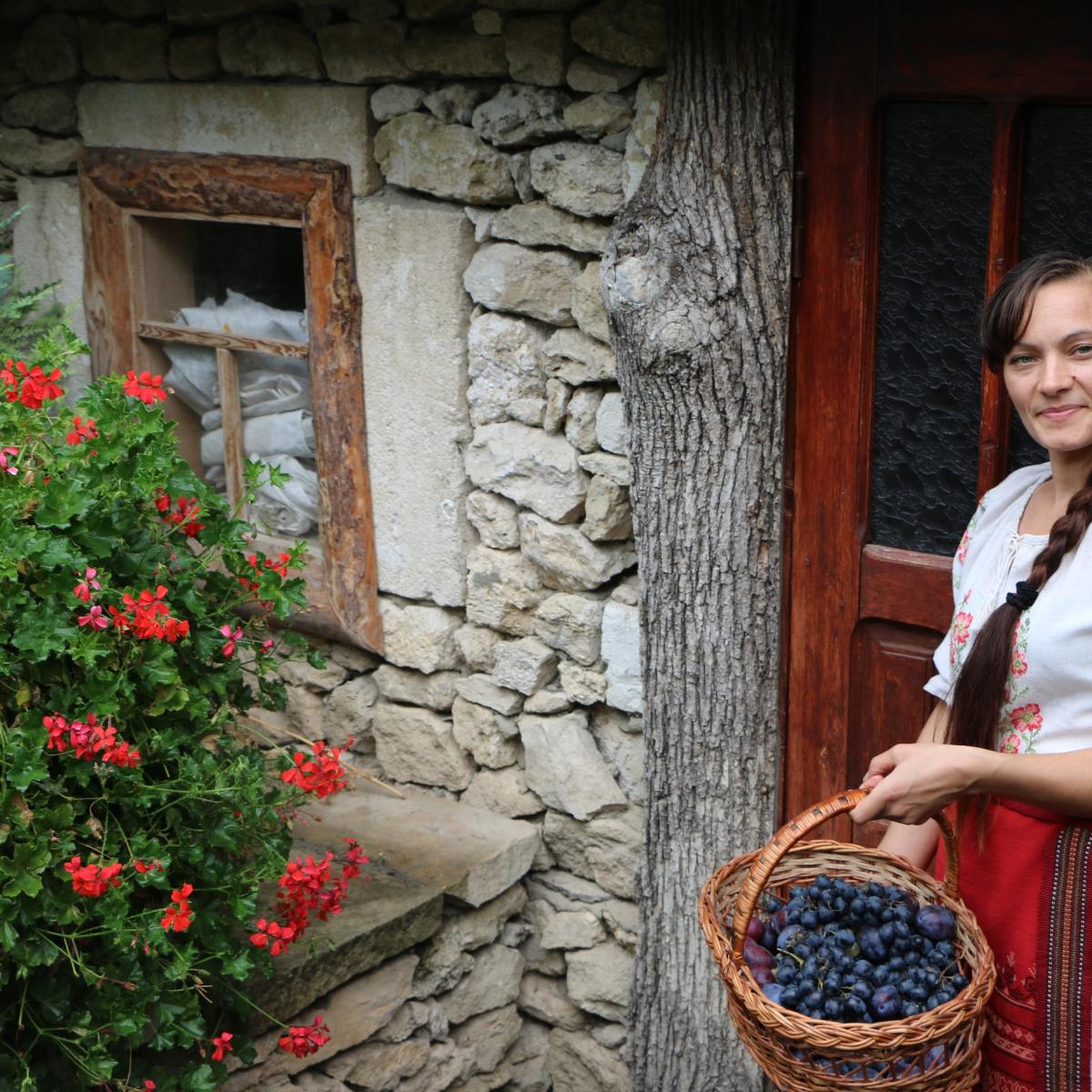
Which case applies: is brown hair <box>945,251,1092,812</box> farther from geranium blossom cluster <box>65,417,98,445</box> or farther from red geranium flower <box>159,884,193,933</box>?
geranium blossom cluster <box>65,417,98,445</box>

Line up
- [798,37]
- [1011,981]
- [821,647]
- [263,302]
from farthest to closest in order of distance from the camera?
[263,302], [821,647], [798,37], [1011,981]

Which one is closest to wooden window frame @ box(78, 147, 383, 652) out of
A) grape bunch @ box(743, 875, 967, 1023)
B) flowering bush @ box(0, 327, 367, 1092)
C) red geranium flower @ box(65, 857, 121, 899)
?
flowering bush @ box(0, 327, 367, 1092)

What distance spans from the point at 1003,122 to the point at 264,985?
2166mm

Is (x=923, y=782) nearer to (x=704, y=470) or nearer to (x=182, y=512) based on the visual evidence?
(x=704, y=470)

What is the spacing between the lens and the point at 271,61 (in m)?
3.49

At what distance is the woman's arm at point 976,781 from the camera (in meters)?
2.00

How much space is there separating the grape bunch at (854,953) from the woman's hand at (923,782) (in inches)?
8.0

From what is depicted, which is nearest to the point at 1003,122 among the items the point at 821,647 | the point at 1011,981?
the point at 821,647

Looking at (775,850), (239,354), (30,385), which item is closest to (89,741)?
(30,385)

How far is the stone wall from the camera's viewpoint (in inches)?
123

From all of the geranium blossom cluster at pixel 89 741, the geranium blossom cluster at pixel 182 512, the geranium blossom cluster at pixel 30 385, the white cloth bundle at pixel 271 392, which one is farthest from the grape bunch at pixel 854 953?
the white cloth bundle at pixel 271 392

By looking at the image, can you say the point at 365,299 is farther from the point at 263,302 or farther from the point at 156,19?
the point at 156,19

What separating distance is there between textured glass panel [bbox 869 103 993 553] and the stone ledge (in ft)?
4.07

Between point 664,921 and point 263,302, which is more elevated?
point 263,302
